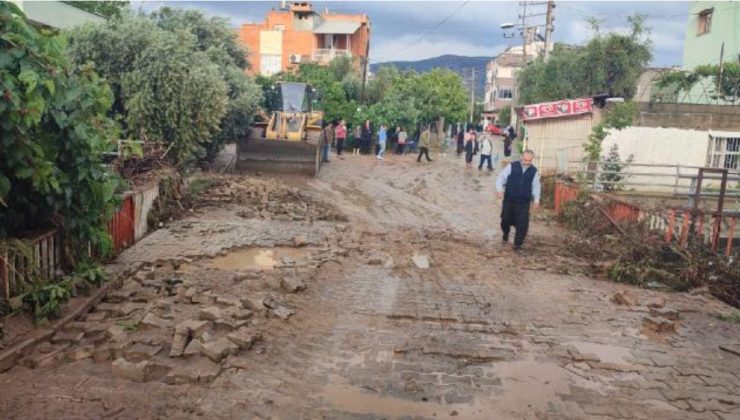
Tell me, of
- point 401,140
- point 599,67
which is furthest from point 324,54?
point 599,67

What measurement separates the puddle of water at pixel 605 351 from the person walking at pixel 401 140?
24.1m

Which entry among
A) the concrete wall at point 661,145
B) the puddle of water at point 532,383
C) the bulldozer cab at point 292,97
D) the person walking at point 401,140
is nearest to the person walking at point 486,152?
the person walking at point 401,140

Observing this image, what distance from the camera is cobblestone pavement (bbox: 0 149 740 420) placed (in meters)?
4.45

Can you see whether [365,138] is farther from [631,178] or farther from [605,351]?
[605,351]

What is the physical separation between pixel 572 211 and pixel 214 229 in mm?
7386

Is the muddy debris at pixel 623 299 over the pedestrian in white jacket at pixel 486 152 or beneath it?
beneath

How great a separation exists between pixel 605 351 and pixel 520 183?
4673mm

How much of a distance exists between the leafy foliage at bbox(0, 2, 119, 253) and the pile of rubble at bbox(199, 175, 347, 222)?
5.55 meters

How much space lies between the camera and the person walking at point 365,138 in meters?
29.1

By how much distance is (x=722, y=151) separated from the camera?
63.9 feet

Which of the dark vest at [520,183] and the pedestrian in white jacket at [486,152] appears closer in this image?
the dark vest at [520,183]

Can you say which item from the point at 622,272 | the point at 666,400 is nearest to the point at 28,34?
the point at 666,400

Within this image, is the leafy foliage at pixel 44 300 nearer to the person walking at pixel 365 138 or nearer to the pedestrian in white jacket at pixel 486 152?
the pedestrian in white jacket at pixel 486 152

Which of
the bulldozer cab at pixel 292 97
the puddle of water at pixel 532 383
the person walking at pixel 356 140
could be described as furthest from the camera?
the person walking at pixel 356 140
